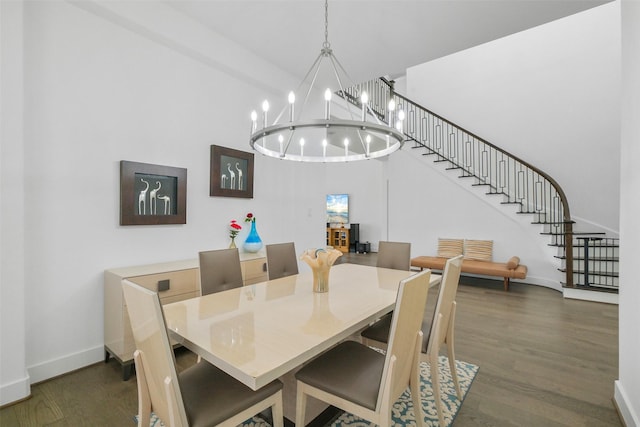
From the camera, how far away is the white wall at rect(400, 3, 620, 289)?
17.7ft

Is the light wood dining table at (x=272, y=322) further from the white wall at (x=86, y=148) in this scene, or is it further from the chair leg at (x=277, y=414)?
the white wall at (x=86, y=148)

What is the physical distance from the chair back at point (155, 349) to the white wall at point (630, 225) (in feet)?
7.76

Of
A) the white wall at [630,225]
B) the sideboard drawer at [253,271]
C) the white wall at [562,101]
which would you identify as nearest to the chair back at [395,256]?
the sideboard drawer at [253,271]

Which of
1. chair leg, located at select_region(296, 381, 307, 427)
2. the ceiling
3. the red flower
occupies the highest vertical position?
the ceiling

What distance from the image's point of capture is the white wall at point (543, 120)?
5.40m

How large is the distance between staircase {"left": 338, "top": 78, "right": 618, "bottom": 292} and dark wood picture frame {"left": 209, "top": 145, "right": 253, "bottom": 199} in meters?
1.76

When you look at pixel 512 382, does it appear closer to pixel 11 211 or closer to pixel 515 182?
pixel 11 211

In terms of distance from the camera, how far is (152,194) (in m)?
2.89

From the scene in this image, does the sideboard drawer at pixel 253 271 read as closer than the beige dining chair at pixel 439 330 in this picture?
No

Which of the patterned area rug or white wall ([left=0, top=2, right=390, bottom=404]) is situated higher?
white wall ([left=0, top=2, right=390, bottom=404])

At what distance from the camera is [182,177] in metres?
3.11

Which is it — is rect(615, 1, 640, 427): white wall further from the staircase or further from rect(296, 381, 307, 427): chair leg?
the staircase

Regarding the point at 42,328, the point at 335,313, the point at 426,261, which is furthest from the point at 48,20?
the point at 426,261

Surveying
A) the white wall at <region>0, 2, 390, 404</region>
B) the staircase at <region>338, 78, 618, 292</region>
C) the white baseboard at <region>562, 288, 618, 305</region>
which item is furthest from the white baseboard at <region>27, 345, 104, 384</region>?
the white baseboard at <region>562, 288, 618, 305</region>
